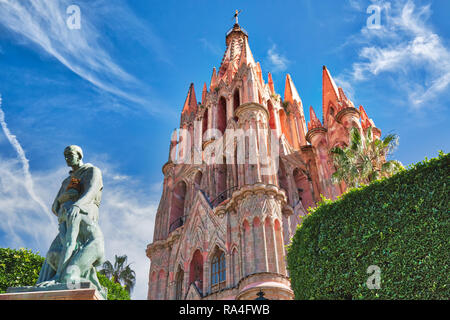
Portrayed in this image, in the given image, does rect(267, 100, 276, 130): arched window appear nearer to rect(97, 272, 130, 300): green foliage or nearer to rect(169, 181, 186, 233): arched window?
rect(169, 181, 186, 233): arched window

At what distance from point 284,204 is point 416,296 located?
1463 centimetres

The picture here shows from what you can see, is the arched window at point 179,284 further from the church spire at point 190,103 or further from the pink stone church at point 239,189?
the church spire at point 190,103

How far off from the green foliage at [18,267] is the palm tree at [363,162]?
14.3 meters

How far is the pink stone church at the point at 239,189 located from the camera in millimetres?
20219

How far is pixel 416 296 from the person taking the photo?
8.21 m

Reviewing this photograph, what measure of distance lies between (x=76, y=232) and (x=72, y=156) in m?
1.67

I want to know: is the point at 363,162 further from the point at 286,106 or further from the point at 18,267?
the point at 286,106

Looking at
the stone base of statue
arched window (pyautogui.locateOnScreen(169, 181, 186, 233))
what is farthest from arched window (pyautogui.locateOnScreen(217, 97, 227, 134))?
the stone base of statue

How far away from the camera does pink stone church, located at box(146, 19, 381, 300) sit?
2022cm

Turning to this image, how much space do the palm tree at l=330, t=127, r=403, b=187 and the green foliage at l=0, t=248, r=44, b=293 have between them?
14.3m

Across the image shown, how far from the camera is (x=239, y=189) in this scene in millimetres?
22188
